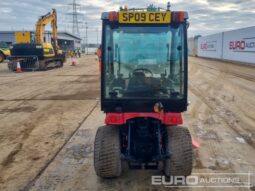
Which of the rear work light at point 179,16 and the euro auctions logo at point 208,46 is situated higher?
the euro auctions logo at point 208,46

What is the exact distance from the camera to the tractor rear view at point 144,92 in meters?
4.46

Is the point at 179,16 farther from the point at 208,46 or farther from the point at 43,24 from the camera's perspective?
the point at 208,46

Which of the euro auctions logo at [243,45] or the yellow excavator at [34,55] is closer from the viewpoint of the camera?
the yellow excavator at [34,55]

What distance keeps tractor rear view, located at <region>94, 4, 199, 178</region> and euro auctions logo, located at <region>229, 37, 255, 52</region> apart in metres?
23.8

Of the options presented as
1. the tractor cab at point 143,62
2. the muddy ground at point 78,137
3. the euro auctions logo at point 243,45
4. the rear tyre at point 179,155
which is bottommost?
the muddy ground at point 78,137

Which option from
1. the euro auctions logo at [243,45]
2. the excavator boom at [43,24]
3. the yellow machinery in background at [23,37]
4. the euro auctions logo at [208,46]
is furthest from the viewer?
the euro auctions logo at [208,46]

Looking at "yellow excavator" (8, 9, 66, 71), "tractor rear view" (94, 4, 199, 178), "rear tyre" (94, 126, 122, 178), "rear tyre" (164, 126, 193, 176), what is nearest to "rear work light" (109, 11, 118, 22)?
"tractor rear view" (94, 4, 199, 178)

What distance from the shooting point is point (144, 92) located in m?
4.65

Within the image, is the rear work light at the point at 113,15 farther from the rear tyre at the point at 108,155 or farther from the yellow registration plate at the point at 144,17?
the rear tyre at the point at 108,155

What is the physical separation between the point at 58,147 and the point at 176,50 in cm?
326

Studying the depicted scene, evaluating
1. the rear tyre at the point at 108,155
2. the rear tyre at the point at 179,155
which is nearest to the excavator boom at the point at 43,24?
Result: the rear tyre at the point at 108,155

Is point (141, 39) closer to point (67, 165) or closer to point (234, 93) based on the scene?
point (67, 165)

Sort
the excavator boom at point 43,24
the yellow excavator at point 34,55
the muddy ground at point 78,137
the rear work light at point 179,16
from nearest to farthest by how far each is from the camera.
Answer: the rear work light at point 179,16 → the muddy ground at point 78,137 → the yellow excavator at point 34,55 → the excavator boom at point 43,24

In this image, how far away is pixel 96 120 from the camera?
8648mm
